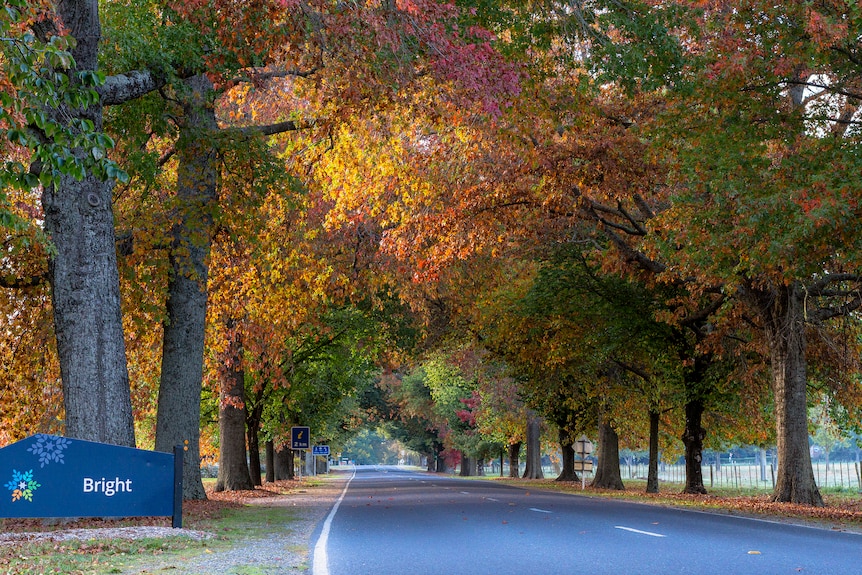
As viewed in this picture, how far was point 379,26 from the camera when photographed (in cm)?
1434

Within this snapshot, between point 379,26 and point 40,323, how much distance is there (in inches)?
416

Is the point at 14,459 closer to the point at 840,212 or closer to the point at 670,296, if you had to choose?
the point at 840,212

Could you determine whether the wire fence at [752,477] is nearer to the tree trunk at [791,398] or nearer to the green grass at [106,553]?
the tree trunk at [791,398]

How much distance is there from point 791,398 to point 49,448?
61.0 feet

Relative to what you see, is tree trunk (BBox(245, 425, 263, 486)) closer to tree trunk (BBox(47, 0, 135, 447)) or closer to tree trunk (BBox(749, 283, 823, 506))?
tree trunk (BBox(749, 283, 823, 506))

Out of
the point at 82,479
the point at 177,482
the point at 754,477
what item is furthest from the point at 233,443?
the point at 754,477

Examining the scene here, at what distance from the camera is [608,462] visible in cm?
3988

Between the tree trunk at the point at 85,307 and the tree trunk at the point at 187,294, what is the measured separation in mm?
3793

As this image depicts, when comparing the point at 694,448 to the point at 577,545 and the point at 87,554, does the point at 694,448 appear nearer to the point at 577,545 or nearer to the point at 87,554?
the point at 577,545

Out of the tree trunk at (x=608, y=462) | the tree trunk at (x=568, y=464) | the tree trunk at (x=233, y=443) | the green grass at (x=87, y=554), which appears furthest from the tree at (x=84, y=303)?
the tree trunk at (x=568, y=464)

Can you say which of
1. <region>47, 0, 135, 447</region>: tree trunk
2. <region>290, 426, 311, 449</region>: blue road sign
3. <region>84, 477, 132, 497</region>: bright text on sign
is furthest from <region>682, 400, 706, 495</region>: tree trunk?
<region>84, 477, 132, 497</region>: bright text on sign

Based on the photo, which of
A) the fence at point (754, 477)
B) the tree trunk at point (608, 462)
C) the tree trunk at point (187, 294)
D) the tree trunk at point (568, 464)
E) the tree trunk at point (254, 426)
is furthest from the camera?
the tree trunk at point (568, 464)

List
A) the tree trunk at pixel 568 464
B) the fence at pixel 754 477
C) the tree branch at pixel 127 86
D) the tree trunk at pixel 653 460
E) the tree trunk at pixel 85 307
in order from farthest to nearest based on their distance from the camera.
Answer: the tree trunk at pixel 568 464 < the fence at pixel 754 477 < the tree trunk at pixel 653 460 < the tree branch at pixel 127 86 < the tree trunk at pixel 85 307

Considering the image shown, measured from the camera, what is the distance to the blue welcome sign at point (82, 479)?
11930 mm
